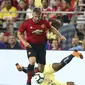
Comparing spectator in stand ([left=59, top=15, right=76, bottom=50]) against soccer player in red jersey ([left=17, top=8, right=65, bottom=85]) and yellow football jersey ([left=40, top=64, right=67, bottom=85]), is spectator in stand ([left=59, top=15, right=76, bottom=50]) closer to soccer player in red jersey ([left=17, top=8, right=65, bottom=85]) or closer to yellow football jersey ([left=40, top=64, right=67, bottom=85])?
soccer player in red jersey ([left=17, top=8, right=65, bottom=85])

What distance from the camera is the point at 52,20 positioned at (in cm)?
1351

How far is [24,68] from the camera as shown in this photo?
12.0 m

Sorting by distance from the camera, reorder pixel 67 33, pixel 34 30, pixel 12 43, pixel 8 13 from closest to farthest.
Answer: pixel 34 30 → pixel 67 33 → pixel 12 43 → pixel 8 13

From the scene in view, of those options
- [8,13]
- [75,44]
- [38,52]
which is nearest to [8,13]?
[8,13]

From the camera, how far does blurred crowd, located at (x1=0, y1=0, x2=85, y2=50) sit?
13.1 meters

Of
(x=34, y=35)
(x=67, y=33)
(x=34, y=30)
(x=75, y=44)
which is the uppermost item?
(x=34, y=30)

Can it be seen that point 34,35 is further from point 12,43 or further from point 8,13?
point 8,13

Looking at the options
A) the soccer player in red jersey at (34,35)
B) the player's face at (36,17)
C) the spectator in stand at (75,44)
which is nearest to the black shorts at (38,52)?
the soccer player in red jersey at (34,35)

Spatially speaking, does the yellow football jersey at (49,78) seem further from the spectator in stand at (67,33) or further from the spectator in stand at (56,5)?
the spectator in stand at (56,5)

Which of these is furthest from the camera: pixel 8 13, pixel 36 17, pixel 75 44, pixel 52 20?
pixel 8 13

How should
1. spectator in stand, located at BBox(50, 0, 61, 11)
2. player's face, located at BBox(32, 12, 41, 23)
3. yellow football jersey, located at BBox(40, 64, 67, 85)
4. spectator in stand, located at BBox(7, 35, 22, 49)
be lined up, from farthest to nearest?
spectator in stand, located at BBox(50, 0, 61, 11) → spectator in stand, located at BBox(7, 35, 22, 49) → player's face, located at BBox(32, 12, 41, 23) → yellow football jersey, located at BBox(40, 64, 67, 85)

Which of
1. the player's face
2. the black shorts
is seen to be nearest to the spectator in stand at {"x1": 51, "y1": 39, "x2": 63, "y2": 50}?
the black shorts

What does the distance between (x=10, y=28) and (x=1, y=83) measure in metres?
1.67

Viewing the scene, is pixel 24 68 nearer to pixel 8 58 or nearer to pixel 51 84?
pixel 8 58
